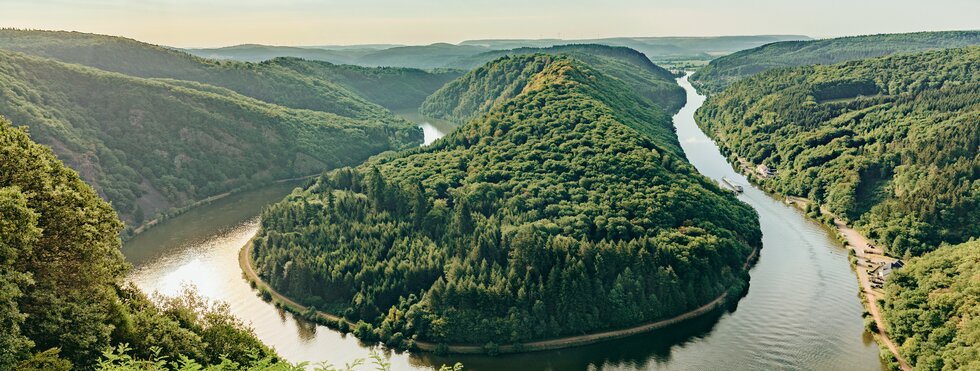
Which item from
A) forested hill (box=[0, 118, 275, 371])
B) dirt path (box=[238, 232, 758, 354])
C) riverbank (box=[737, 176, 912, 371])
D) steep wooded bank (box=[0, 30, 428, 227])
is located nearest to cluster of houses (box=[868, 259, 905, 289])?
riverbank (box=[737, 176, 912, 371])

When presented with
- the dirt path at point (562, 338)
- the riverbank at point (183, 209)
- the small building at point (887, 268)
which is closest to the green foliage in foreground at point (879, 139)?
the small building at point (887, 268)

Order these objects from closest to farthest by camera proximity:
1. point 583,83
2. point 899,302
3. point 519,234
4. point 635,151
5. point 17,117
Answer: point 899,302
point 519,234
point 635,151
point 17,117
point 583,83

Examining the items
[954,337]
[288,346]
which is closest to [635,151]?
[954,337]

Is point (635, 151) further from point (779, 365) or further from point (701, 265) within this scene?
point (779, 365)

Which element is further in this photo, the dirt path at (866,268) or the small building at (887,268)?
the small building at (887,268)

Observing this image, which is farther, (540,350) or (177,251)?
(177,251)

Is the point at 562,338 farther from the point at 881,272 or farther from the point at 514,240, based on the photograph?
the point at 881,272

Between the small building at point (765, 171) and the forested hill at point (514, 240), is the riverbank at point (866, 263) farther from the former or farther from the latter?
Answer: the small building at point (765, 171)
